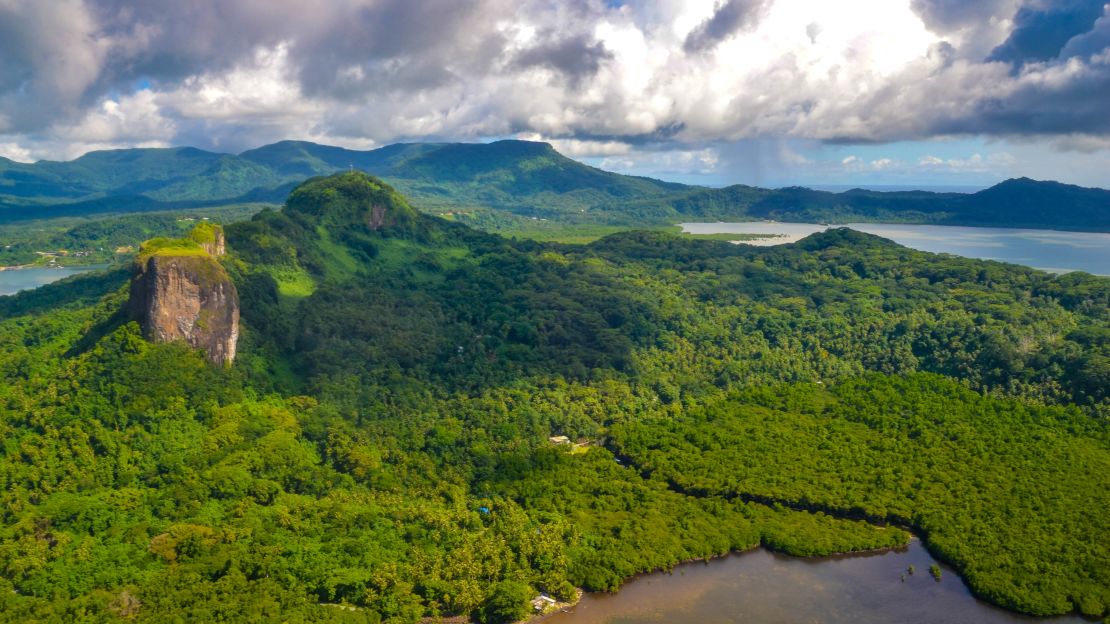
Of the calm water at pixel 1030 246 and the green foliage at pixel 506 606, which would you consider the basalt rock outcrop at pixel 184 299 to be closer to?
the green foliage at pixel 506 606

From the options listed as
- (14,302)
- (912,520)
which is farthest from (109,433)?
(14,302)

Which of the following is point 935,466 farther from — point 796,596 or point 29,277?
point 29,277

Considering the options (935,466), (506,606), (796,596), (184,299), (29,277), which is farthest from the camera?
(29,277)

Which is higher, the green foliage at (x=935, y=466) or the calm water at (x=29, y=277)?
the calm water at (x=29, y=277)

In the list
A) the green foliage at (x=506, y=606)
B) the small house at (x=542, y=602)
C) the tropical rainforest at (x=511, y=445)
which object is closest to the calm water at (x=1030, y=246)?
the tropical rainforest at (x=511, y=445)

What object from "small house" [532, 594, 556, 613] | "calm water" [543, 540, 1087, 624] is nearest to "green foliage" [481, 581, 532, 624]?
"small house" [532, 594, 556, 613]

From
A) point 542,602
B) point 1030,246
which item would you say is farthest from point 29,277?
point 1030,246

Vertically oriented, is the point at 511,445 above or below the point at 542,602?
above
